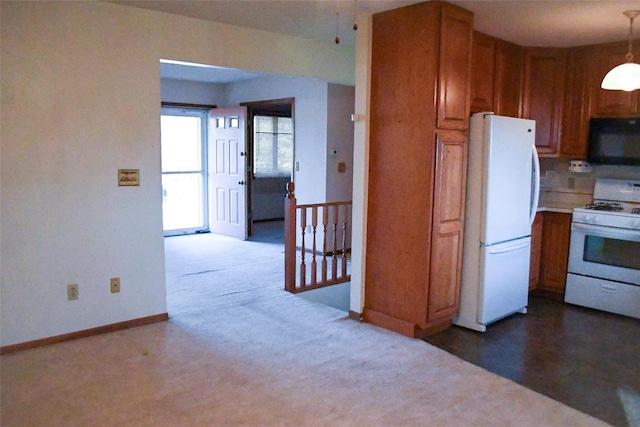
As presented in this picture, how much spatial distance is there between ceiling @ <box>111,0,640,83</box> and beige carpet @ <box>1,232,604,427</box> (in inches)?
91.4

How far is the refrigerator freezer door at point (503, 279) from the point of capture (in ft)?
12.5

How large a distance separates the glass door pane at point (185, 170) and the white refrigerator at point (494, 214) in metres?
5.24

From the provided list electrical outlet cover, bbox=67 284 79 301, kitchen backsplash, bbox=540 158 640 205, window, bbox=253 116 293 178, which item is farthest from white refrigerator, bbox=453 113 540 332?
window, bbox=253 116 293 178

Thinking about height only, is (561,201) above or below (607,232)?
above

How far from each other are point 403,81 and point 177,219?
227 inches

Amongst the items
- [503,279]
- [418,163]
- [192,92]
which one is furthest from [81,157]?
[192,92]

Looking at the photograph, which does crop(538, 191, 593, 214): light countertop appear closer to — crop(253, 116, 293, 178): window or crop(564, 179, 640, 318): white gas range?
crop(564, 179, 640, 318): white gas range

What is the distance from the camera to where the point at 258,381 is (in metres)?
2.93

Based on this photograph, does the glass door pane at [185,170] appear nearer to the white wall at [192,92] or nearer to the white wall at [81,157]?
the white wall at [192,92]

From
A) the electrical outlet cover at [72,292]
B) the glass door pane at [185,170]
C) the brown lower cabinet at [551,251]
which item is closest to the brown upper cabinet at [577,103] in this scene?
the brown lower cabinet at [551,251]

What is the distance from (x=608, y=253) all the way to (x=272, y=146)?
5.73 meters

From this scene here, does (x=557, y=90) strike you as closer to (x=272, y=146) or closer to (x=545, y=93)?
(x=545, y=93)

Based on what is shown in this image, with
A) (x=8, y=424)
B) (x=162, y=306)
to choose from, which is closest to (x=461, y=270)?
(x=162, y=306)

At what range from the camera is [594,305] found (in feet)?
Result: 14.4
